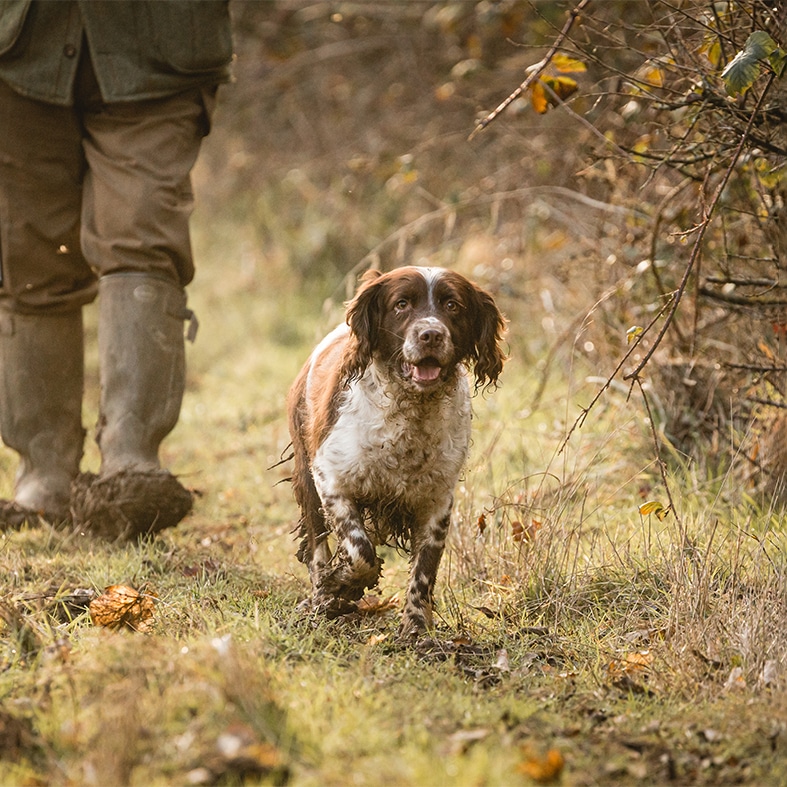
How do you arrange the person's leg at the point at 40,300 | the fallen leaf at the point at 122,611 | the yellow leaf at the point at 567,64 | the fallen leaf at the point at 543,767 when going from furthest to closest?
the person's leg at the point at 40,300
the yellow leaf at the point at 567,64
the fallen leaf at the point at 122,611
the fallen leaf at the point at 543,767

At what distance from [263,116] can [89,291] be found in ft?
22.9

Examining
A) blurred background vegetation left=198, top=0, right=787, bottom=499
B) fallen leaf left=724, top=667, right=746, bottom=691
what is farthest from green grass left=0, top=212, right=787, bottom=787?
blurred background vegetation left=198, top=0, right=787, bottom=499

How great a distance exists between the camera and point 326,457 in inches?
133

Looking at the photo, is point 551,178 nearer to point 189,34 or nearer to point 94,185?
point 189,34

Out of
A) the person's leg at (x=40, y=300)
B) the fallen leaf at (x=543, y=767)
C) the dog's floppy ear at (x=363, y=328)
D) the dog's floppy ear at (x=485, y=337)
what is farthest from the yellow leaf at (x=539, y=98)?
the fallen leaf at (x=543, y=767)

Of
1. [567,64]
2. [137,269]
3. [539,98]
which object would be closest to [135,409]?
[137,269]

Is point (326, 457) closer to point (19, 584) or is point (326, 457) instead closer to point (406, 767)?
point (19, 584)

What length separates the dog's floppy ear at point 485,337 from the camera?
347cm

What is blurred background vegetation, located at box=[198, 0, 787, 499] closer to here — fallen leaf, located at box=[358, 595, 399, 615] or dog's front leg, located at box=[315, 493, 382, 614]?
dog's front leg, located at box=[315, 493, 382, 614]

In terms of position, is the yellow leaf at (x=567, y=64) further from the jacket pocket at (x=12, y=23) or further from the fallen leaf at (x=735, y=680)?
the fallen leaf at (x=735, y=680)

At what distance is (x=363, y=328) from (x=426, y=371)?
0.26 metres

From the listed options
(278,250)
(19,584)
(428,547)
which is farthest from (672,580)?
(278,250)

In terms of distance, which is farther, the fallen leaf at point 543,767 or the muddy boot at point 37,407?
the muddy boot at point 37,407

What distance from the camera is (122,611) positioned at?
3012mm
